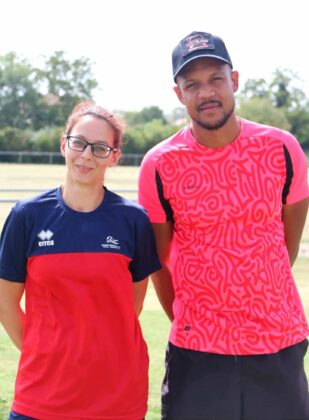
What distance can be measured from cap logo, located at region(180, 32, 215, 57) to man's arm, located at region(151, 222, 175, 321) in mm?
777

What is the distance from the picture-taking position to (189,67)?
3.36 metres

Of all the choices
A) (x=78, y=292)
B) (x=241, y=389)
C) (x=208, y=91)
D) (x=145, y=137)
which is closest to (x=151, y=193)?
(x=208, y=91)

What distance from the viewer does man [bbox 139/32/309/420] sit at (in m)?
3.23

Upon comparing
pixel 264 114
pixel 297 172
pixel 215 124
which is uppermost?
pixel 215 124

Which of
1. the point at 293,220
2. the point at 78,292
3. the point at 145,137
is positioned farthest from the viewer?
the point at 145,137

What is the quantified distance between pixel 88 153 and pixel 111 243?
0.39 meters

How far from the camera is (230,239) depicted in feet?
10.6

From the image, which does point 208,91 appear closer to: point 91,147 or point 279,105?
point 91,147

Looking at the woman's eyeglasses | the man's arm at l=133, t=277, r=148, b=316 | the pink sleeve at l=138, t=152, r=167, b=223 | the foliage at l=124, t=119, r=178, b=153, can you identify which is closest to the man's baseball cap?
the pink sleeve at l=138, t=152, r=167, b=223

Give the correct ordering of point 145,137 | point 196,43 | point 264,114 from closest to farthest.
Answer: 1. point 196,43
2. point 145,137
3. point 264,114

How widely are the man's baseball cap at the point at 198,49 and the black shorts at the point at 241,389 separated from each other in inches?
50.1

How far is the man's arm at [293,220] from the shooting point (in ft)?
11.7

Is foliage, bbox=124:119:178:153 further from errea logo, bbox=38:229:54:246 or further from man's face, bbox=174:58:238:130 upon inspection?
errea logo, bbox=38:229:54:246

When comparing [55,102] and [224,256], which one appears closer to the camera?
[224,256]
